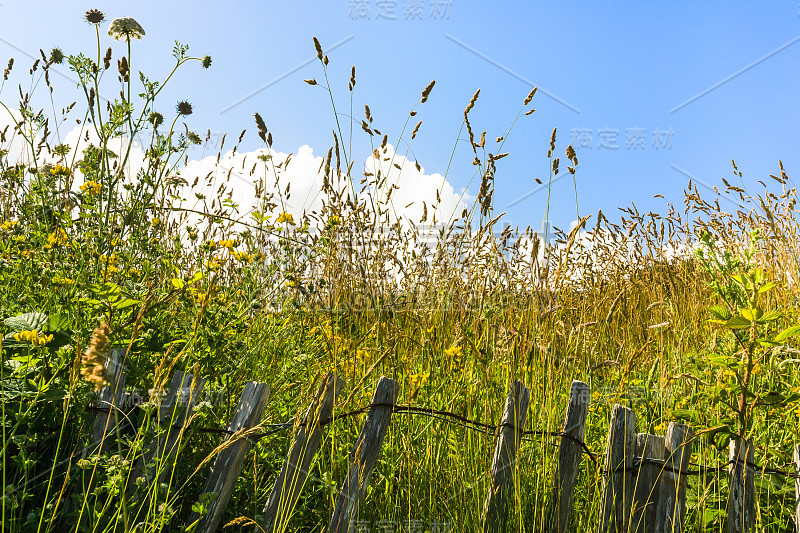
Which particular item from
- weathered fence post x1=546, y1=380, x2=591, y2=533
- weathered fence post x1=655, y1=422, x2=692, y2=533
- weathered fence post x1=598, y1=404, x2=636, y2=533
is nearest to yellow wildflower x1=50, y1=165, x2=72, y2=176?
weathered fence post x1=546, y1=380, x2=591, y2=533

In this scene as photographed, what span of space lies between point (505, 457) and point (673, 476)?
1.64 ft

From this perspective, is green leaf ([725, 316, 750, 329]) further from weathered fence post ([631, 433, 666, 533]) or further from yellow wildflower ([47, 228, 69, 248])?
yellow wildflower ([47, 228, 69, 248])

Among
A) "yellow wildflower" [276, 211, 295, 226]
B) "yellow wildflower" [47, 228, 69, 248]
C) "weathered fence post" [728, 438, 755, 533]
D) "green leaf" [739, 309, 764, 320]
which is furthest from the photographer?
"yellow wildflower" [276, 211, 295, 226]

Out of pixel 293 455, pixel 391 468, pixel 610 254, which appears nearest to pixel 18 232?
pixel 293 455

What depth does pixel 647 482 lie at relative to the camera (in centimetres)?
167

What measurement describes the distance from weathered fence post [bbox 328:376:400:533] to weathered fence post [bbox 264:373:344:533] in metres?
0.12

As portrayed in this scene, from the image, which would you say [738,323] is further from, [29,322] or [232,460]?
[29,322]

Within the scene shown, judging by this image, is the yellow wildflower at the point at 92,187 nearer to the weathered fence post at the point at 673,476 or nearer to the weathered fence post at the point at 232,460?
the weathered fence post at the point at 232,460

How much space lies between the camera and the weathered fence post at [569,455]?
1.67 metres

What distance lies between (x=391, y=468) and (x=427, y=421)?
24 cm

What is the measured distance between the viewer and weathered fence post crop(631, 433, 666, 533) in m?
1.66

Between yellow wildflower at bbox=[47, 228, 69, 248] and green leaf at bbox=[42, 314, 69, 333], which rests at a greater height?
yellow wildflower at bbox=[47, 228, 69, 248]

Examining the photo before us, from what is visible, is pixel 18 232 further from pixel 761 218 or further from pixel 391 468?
pixel 761 218

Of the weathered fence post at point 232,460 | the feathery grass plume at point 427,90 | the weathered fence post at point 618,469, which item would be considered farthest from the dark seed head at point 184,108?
the weathered fence post at point 618,469
